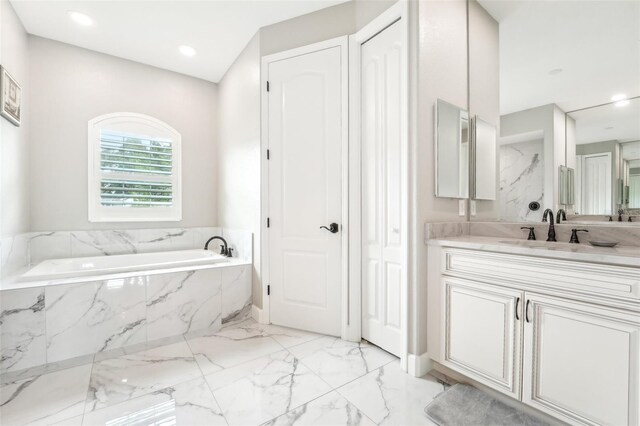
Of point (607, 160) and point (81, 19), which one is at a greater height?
point (81, 19)

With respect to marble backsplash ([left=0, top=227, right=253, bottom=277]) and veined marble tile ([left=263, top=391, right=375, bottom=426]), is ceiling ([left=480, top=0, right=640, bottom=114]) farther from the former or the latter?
marble backsplash ([left=0, top=227, right=253, bottom=277])

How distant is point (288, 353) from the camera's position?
211cm

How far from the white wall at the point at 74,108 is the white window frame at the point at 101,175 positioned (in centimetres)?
6

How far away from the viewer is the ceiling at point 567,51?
5.11ft

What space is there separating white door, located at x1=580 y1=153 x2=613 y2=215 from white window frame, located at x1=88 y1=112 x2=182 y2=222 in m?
3.85

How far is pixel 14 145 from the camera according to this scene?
2.40 meters

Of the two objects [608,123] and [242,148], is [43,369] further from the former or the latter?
[608,123]

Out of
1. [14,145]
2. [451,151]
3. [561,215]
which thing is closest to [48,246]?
[14,145]

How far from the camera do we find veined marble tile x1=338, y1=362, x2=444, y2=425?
4.76 ft

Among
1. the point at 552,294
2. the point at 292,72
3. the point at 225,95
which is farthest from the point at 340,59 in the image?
the point at 552,294

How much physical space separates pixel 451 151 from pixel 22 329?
313 cm

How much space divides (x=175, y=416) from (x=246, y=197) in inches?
77.7

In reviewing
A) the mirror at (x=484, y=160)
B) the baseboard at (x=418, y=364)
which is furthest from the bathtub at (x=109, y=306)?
the mirror at (x=484, y=160)

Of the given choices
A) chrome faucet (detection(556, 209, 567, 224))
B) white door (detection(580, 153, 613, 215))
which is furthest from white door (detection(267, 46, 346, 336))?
white door (detection(580, 153, 613, 215))
